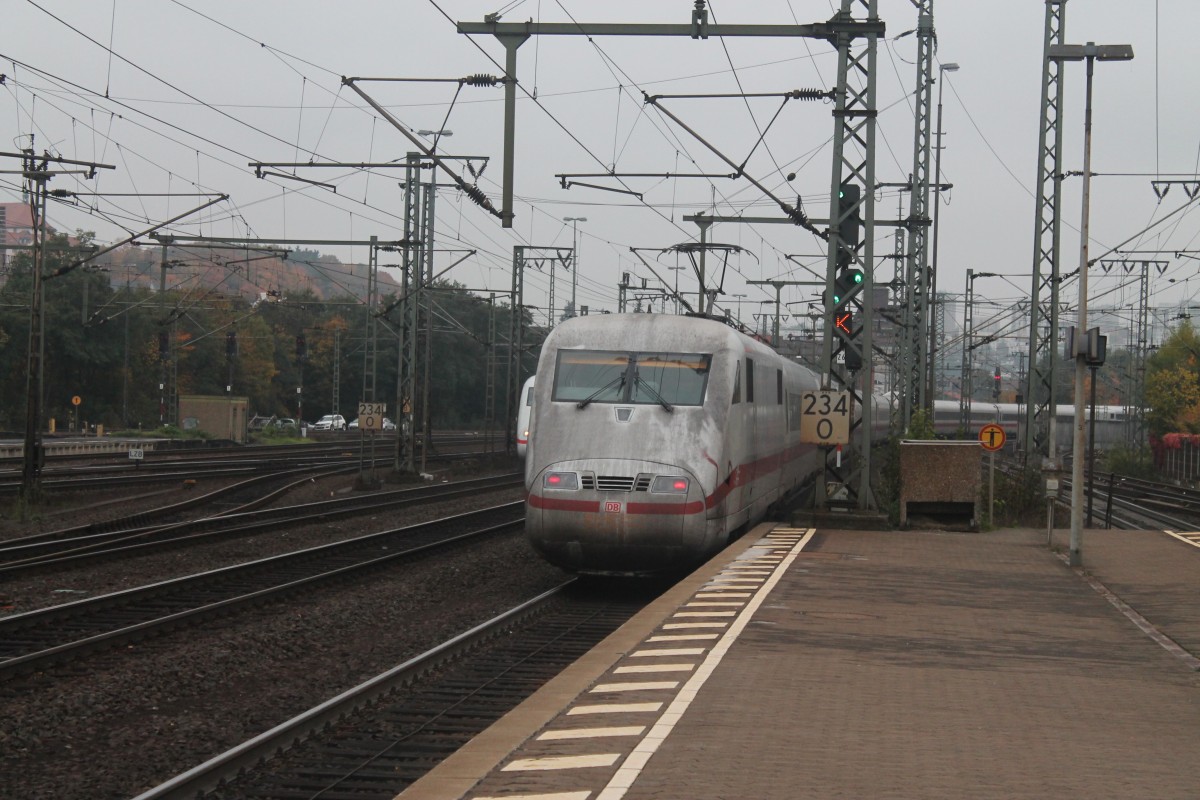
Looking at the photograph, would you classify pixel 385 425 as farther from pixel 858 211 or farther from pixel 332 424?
pixel 858 211

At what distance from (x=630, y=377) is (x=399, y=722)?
778 cm

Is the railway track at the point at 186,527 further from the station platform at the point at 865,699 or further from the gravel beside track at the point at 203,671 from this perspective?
the station platform at the point at 865,699

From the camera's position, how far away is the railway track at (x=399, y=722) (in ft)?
25.9

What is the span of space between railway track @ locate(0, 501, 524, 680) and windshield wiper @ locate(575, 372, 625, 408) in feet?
13.5

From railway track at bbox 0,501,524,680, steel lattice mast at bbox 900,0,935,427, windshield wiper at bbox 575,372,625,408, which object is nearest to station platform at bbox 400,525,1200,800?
windshield wiper at bbox 575,372,625,408

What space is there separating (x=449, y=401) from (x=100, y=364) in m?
37.1

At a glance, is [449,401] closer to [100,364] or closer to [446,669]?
[100,364]

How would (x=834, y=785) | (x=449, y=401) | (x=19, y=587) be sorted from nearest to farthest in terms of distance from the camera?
(x=834, y=785), (x=19, y=587), (x=449, y=401)

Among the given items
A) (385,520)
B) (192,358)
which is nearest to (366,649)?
(385,520)

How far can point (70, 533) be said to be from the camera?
2348 cm

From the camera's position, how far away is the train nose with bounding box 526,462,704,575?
49.6 feet

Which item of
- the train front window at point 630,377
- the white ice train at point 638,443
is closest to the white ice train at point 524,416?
the white ice train at point 638,443

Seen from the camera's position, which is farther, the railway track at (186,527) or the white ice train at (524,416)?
the white ice train at (524,416)

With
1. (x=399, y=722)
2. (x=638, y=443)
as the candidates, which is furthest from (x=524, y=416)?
(x=399, y=722)
